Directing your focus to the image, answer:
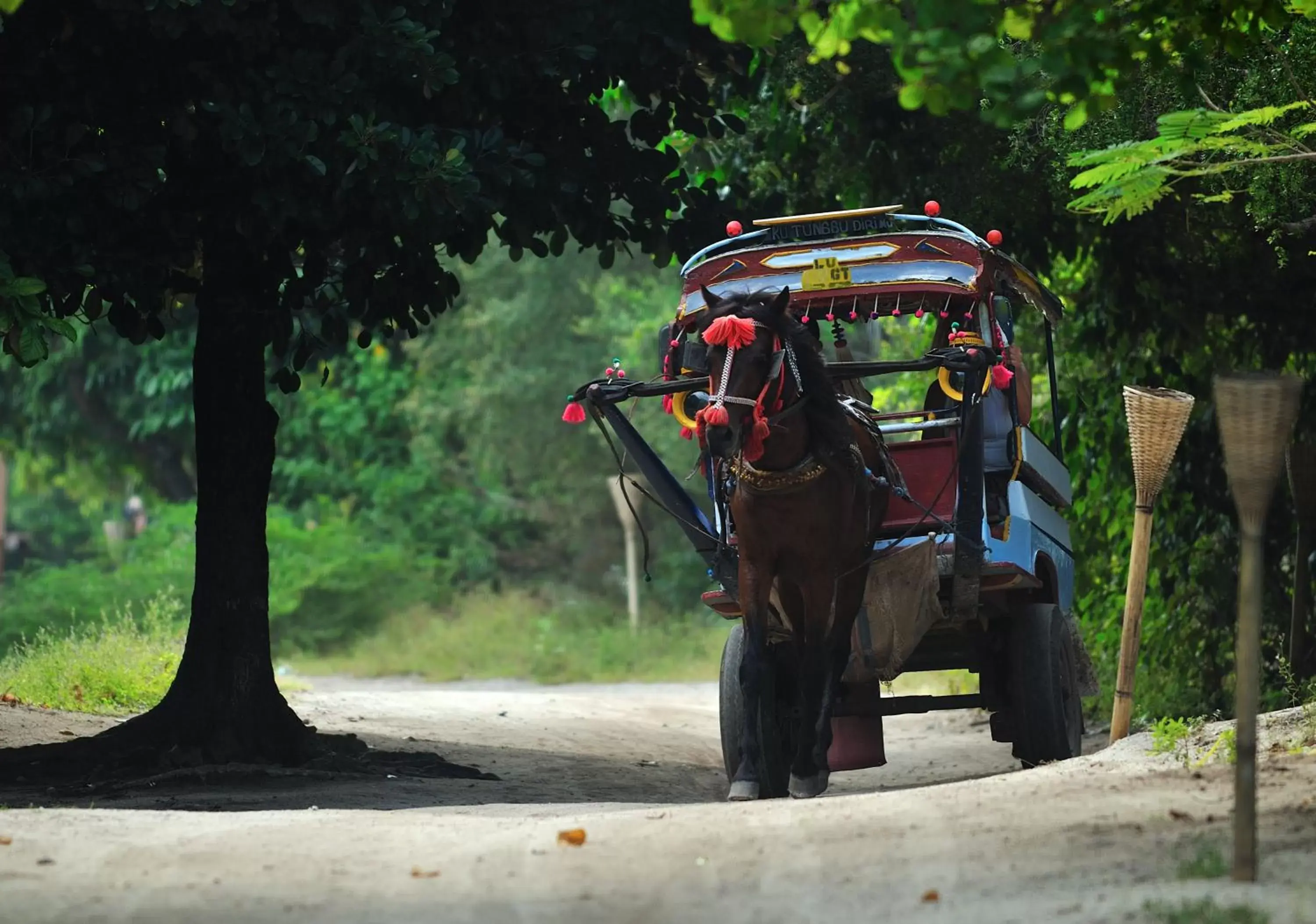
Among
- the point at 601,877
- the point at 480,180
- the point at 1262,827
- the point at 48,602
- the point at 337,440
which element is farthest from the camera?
the point at 337,440

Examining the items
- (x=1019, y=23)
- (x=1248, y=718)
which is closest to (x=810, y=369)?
(x=1019, y=23)

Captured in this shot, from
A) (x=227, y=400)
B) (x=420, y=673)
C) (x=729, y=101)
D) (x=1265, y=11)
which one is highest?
(x=729, y=101)

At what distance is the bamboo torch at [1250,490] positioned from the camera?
6.03 m

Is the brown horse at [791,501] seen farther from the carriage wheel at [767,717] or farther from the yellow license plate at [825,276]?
the yellow license plate at [825,276]

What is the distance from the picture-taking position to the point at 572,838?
7391 mm

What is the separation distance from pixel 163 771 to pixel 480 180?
4377 mm

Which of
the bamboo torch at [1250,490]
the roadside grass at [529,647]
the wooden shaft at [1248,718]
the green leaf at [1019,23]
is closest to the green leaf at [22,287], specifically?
the green leaf at [1019,23]

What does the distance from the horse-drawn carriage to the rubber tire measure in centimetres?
1

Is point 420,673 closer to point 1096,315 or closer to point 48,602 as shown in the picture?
point 48,602

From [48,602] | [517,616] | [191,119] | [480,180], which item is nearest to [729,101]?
[480,180]

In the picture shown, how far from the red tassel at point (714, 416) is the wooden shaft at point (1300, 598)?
6837mm

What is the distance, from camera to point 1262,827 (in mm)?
7121

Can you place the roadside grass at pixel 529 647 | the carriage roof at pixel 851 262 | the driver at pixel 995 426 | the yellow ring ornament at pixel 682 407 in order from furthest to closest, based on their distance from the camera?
the roadside grass at pixel 529 647, the driver at pixel 995 426, the carriage roof at pixel 851 262, the yellow ring ornament at pixel 682 407

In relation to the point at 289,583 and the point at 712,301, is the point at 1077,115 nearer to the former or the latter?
the point at 712,301
